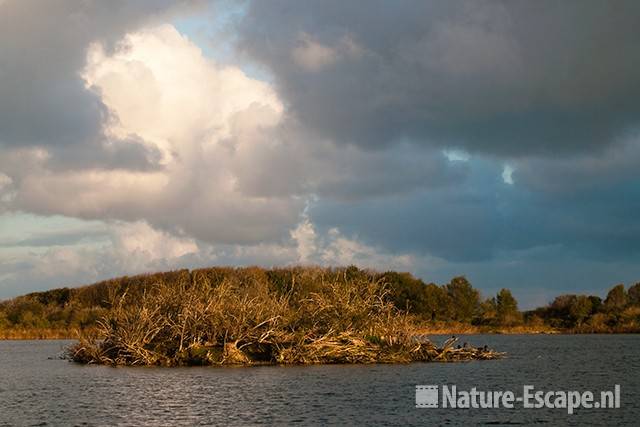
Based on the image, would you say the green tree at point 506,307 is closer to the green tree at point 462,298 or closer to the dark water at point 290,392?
the green tree at point 462,298

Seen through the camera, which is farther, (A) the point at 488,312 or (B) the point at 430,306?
(A) the point at 488,312

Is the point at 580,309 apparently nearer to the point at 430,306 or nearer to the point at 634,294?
the point at 634,294

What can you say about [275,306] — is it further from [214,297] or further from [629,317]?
[629,317]

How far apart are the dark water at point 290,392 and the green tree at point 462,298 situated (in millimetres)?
74032

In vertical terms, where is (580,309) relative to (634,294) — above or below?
below

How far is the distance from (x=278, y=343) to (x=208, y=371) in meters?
6.04

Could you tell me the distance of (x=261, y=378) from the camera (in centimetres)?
4619

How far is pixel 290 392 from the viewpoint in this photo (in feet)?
128

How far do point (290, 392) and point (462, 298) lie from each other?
10396 centimetres

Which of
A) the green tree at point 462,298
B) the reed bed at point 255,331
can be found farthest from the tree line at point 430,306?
the reed bed at point 255,331

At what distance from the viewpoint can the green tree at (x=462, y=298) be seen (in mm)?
135712

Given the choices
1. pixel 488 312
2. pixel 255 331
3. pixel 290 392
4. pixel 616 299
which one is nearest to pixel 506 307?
pixel 488 312

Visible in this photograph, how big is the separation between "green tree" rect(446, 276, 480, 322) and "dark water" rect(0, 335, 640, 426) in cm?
7403

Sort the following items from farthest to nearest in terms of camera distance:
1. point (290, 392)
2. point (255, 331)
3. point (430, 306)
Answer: point (430, 306)
point (255, 331)
point (290, 392)
